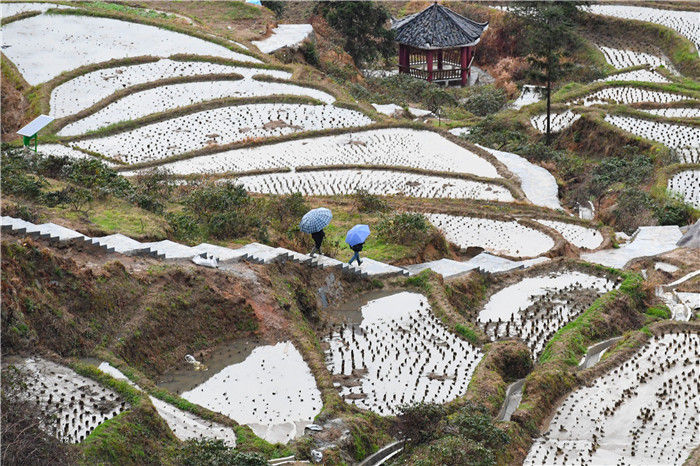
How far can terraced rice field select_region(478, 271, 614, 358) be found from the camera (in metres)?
14.9

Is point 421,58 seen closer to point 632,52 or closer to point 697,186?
point 632,52

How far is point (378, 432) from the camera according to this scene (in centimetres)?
1114

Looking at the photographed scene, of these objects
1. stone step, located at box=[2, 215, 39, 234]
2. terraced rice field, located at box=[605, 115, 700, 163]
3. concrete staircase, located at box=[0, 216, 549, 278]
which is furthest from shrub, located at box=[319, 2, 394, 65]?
stone step, located at box=[2, 215, 39, 234]

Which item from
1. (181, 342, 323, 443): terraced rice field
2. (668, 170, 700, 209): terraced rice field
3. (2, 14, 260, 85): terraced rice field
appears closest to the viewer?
(181, 342, 323, 443): terraced rice field

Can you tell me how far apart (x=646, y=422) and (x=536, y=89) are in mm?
25688

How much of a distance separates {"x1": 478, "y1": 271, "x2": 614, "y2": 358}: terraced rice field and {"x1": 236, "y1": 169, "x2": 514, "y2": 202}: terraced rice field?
5.91 metres

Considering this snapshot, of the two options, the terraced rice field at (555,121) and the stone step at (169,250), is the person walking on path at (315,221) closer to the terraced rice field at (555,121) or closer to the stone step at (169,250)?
the stone step at (169,250)

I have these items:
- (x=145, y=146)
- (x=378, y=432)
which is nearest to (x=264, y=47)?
(x=145, y=146)

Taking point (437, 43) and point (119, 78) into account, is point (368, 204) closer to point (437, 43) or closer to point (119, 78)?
point (119, 78)

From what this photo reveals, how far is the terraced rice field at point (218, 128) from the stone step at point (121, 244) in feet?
36.2

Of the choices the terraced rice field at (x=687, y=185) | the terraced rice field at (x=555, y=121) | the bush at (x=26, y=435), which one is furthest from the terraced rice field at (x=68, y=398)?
the terraced rice field at (x=555, y=121)

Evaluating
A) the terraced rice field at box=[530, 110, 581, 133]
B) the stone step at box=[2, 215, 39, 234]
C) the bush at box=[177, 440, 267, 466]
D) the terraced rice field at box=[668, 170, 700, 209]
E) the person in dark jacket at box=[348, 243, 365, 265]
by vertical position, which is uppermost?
the stone step at box=[2, 215, 39, 234]

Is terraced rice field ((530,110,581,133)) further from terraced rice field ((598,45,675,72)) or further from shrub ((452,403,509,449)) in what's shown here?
shrub ((452,403,509,449))

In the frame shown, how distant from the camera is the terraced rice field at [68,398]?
989 cm
